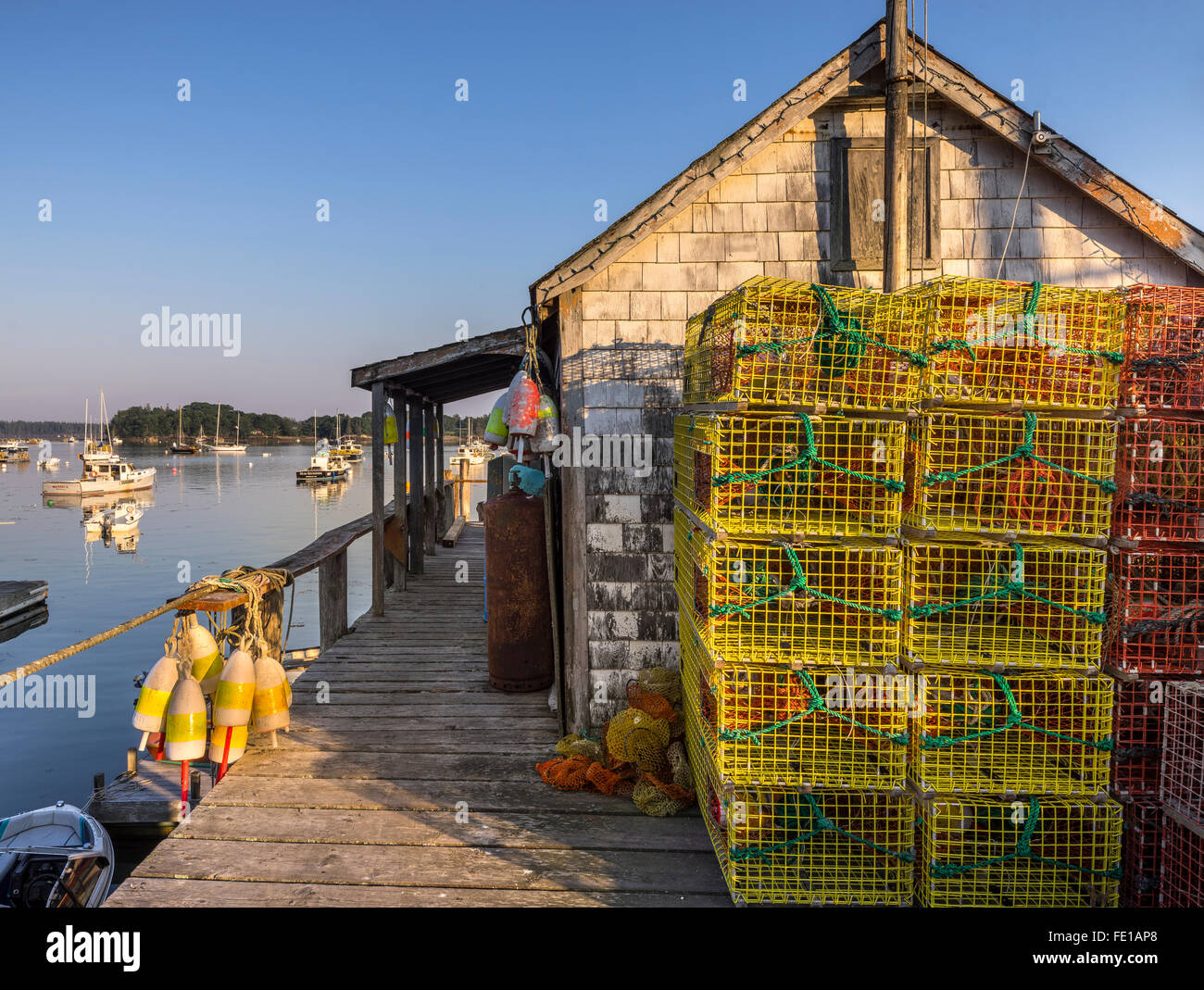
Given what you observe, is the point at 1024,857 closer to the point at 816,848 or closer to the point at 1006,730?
the point at 1006,730

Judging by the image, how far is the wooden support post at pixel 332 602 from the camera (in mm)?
9586

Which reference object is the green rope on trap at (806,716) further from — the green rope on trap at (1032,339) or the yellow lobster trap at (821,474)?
the green rope on trap at (1032,339)

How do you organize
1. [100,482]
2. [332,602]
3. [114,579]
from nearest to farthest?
[332,602], [114,579], [100,482]

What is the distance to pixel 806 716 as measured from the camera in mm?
3631

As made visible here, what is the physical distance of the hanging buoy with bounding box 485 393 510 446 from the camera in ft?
23.0

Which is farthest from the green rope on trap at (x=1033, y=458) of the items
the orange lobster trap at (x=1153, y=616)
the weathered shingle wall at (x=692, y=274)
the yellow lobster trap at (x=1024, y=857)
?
the weathered shingle wall at (x=692, y=274)

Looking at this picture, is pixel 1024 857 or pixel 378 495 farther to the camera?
pixel 378 495

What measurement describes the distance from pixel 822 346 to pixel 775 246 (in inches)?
78.3

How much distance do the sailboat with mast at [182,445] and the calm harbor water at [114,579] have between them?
70.7 m

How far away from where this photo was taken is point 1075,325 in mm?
3840

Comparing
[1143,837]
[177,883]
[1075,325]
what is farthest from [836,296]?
[177,883]

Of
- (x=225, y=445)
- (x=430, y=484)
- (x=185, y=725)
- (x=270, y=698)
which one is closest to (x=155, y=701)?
(x=185, y=725)

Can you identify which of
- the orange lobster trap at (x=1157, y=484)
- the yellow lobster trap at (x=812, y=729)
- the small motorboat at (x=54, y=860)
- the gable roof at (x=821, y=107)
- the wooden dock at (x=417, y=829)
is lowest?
the small motorboat at (x=54, y=860)
